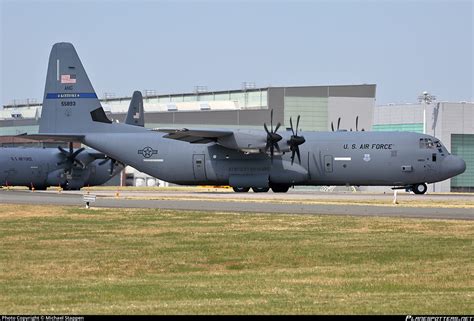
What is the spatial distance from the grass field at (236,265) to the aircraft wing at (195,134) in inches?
986

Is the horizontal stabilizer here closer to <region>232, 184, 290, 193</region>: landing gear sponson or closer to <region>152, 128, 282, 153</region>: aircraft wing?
<region>152, 128, 282, 153</region>: aircraft wing

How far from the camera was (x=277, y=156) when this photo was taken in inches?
2468

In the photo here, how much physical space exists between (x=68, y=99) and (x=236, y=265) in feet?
156

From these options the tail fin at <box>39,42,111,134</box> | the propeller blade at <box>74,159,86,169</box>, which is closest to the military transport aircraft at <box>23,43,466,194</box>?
the tail fin at <box>39,42,111,134</box>

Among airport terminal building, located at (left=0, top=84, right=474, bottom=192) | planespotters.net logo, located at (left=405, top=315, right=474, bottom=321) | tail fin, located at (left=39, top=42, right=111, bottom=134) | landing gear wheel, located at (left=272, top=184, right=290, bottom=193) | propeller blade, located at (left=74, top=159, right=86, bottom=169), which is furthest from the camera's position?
airport terminal building, located at (left=0, top=84, right=474, bottom=192)

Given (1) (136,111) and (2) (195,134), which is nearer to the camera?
(2) (195,134)

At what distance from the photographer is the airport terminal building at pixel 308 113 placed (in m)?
94.3

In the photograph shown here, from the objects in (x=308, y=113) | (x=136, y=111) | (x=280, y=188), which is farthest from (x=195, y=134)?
(x=308, y=113)

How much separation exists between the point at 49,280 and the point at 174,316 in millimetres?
7053

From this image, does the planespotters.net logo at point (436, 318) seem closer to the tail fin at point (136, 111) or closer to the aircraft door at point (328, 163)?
the aircraft door at point (328, 163)

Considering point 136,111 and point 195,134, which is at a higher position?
point 136,111

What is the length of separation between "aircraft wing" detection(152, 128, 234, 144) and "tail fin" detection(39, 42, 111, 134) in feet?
24.8

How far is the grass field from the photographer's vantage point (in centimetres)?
1708

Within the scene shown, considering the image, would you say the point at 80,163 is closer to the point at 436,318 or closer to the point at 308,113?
the point at 308,113
